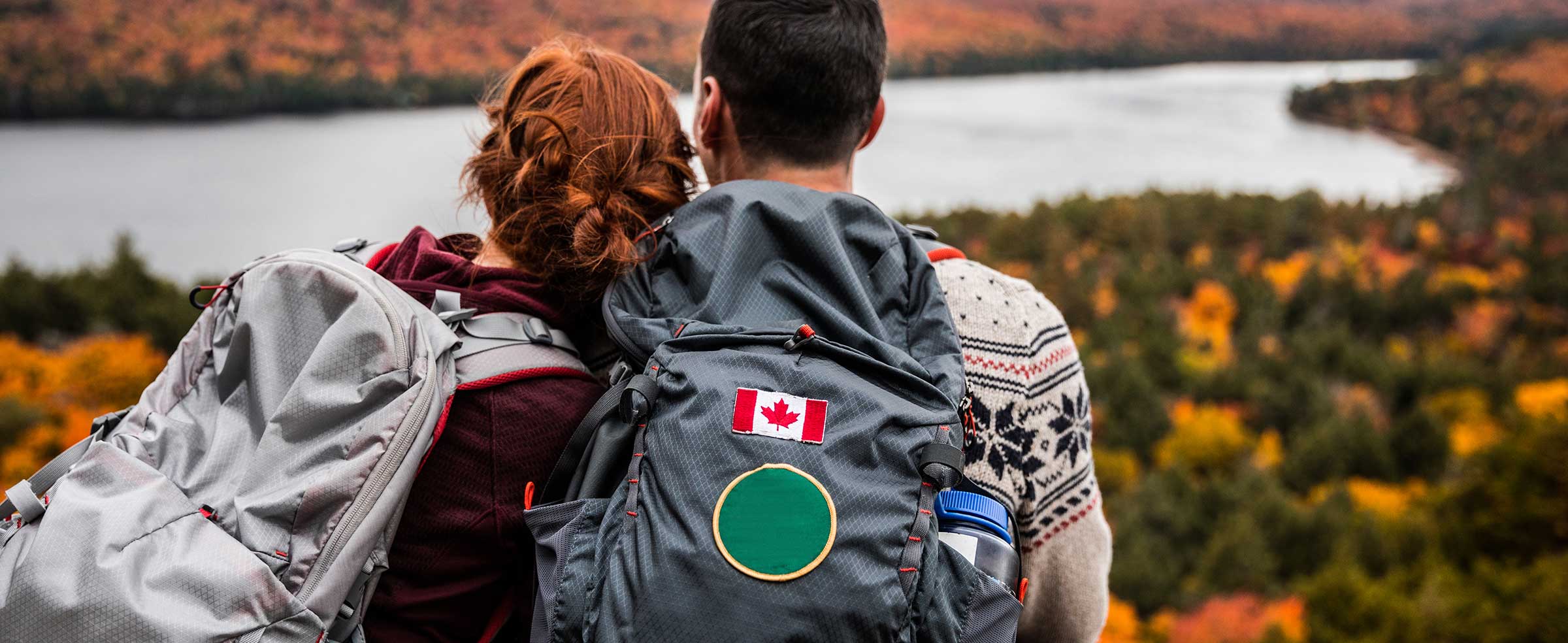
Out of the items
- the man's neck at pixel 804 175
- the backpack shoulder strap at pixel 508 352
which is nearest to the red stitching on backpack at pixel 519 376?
the backpack shoulder strap at pixel 508 352

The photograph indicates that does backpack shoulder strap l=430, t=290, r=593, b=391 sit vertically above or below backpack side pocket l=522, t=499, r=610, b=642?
above

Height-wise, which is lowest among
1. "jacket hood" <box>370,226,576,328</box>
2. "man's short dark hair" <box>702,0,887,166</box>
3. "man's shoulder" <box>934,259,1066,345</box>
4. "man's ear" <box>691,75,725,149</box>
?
"jacket hood" <box>370,226,576,328</box>

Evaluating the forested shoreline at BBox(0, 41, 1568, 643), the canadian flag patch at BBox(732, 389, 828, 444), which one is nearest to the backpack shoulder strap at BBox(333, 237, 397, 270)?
the canadian flag patch at BBox(732, 389, 828, 444)

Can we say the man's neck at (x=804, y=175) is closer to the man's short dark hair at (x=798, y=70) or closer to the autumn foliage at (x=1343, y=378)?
the man's short dark hair at (x=798, y=70)

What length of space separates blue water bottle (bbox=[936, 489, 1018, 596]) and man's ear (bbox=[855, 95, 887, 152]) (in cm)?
74

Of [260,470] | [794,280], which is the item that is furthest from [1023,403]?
[260,470]

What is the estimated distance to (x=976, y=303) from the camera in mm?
1638

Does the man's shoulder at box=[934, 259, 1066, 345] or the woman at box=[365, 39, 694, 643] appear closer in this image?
the woman at box=[365, 39, 694, 643]

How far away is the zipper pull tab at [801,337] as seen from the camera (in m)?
1.34

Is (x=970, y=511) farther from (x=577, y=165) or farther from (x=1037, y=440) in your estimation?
(x=577, y=165)

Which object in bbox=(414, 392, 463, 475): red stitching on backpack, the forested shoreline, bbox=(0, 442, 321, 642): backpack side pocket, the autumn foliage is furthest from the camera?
the forested shoreline

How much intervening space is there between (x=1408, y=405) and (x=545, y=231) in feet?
81.8

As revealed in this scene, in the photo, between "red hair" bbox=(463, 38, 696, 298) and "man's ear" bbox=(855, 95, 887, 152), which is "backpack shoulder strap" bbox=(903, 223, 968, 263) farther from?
"red hair" bbox=(463, 38, 696, 298)

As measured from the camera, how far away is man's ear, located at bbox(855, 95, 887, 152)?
70.3 inches
